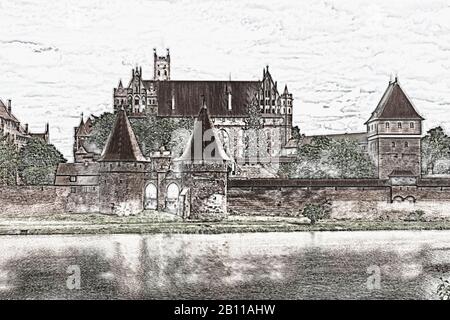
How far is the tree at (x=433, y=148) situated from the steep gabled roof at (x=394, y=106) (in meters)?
0.19

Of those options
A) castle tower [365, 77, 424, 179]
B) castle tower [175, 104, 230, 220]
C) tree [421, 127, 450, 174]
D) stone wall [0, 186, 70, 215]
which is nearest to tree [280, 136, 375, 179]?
castle tower [365, 77, 424, 179]

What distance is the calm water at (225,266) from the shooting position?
19.1 feet

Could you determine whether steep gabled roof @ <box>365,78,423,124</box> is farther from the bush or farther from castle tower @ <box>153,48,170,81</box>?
castle tower @ <box>153,48,170,81</box>

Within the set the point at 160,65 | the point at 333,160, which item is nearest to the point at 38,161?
the point at 160,65

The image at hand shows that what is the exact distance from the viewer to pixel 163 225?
6414 millimetres

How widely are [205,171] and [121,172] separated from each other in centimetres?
78

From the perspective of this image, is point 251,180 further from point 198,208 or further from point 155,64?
point 155,64

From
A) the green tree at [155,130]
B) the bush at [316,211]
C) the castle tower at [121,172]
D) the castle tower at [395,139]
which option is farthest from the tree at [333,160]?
the castle tower at [121,172]

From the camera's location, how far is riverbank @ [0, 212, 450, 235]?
20.9 feet

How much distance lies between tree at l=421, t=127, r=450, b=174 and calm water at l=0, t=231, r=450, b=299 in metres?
0.65

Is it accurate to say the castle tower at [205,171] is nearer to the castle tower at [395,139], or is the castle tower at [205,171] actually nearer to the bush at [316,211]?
the bush at [316,211]

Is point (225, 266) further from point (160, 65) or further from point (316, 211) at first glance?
point (160, 65)

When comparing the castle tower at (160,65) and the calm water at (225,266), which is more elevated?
the castle tower at (160,65)
